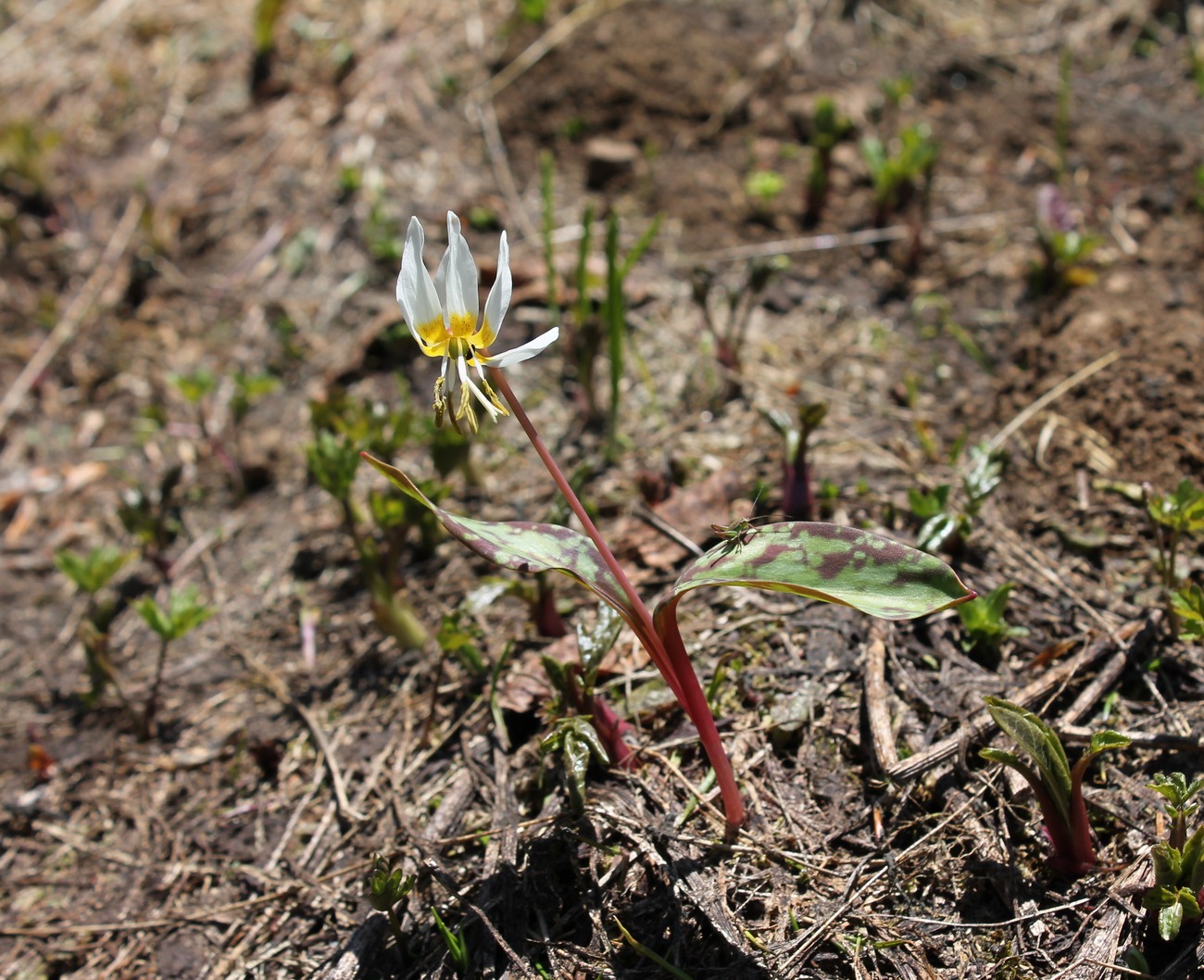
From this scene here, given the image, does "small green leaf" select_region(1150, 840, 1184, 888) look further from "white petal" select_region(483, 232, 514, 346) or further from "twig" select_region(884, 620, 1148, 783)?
"white petal" select_region(483, 232, 514, 346)

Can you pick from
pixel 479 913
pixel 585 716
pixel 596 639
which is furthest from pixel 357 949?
pixel 596 639

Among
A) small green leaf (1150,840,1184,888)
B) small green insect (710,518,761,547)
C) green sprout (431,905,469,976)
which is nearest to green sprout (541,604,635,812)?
green sprout (431,905,469,976)

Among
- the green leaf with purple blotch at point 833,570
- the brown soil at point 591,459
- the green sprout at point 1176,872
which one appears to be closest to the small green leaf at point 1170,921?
the green sprout at point 1176,872

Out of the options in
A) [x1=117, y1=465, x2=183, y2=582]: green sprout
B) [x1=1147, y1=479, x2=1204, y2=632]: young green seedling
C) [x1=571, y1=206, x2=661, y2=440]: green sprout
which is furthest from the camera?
[x1=117, y1=465, x2=183, y2=582]: green sprout

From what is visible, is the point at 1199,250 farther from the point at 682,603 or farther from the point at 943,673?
the point at 682,603

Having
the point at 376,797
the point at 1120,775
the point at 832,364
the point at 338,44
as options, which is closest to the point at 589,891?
the point at 376,797

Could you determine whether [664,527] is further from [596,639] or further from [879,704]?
[879,704]

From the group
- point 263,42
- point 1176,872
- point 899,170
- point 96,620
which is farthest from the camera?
point 263,42
